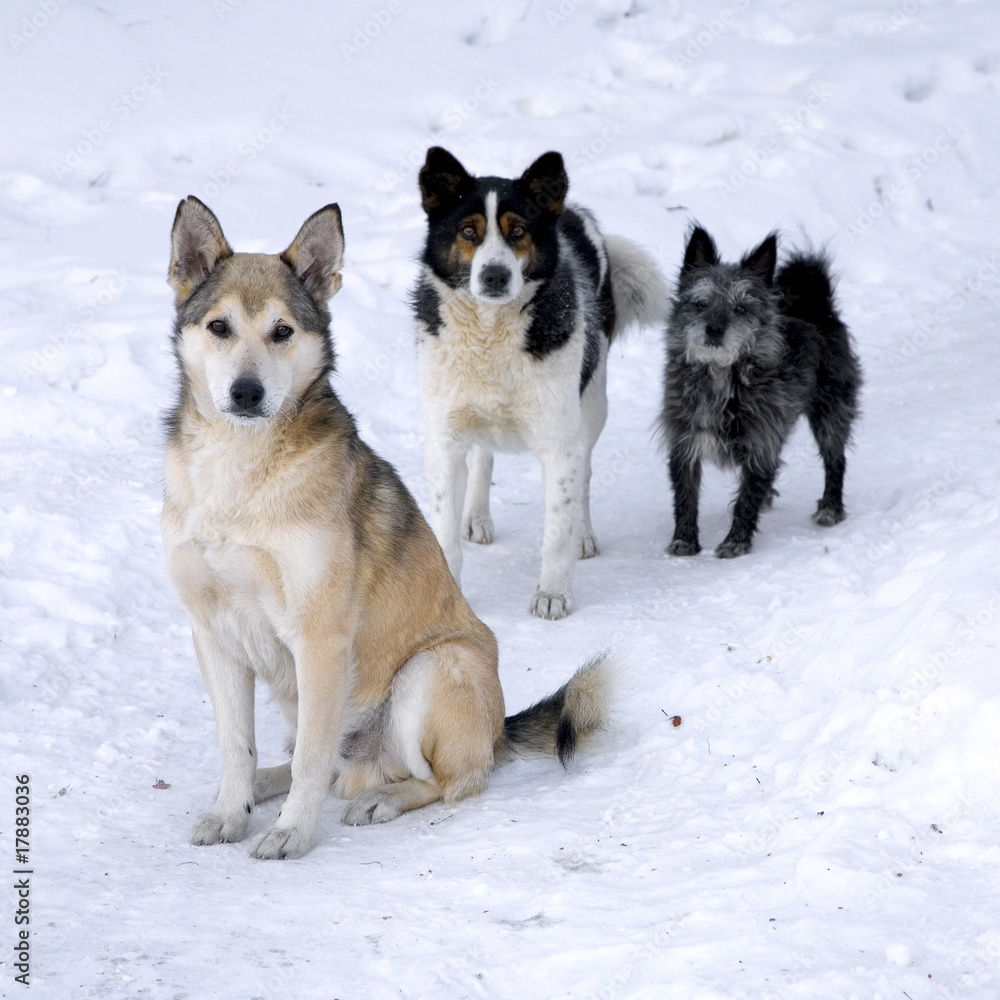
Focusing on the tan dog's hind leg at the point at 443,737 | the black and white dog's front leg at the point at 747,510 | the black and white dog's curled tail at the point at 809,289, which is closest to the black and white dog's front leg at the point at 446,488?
the black and white dog's front leg at the point at 747,510

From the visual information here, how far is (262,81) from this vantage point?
11.4 m

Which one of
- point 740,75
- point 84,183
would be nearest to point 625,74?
point 740,75

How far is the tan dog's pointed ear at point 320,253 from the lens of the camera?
329 centimetres

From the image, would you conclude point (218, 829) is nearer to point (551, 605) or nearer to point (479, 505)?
point (551, 605)

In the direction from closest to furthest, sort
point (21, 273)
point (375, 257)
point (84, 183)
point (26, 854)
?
point (26, 854)
point (21, 273)
point (375, 257)
point (84, 183)

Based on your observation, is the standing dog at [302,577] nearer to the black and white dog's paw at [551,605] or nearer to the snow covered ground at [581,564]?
the snow covered ground at [581,564]

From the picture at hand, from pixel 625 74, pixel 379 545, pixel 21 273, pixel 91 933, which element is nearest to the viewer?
pixel 91 933

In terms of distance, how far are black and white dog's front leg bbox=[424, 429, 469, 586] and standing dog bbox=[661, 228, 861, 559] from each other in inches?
53.4

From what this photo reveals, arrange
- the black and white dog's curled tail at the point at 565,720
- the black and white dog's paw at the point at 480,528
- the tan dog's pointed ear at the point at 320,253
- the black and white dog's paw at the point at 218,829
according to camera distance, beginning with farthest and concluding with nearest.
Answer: the black and white dog's paw at the point at 480,528
the black and white dog's curled tail at the point at 565,720
the tan dog's pointed ear at the point at 320,253
the black and white dog's paw at the point at 218,829

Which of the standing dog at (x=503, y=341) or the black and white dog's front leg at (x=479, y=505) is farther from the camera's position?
the black and white dog's front leg at (x=479, y=505)

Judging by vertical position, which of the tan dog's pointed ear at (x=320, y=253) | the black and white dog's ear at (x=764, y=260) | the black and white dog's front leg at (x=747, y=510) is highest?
the tan dog's pointed ear at (x=320, y=253)

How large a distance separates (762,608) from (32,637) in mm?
3078

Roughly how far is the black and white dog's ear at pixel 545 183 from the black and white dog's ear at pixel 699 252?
127cm

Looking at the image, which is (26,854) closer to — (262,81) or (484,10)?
(262,81)
